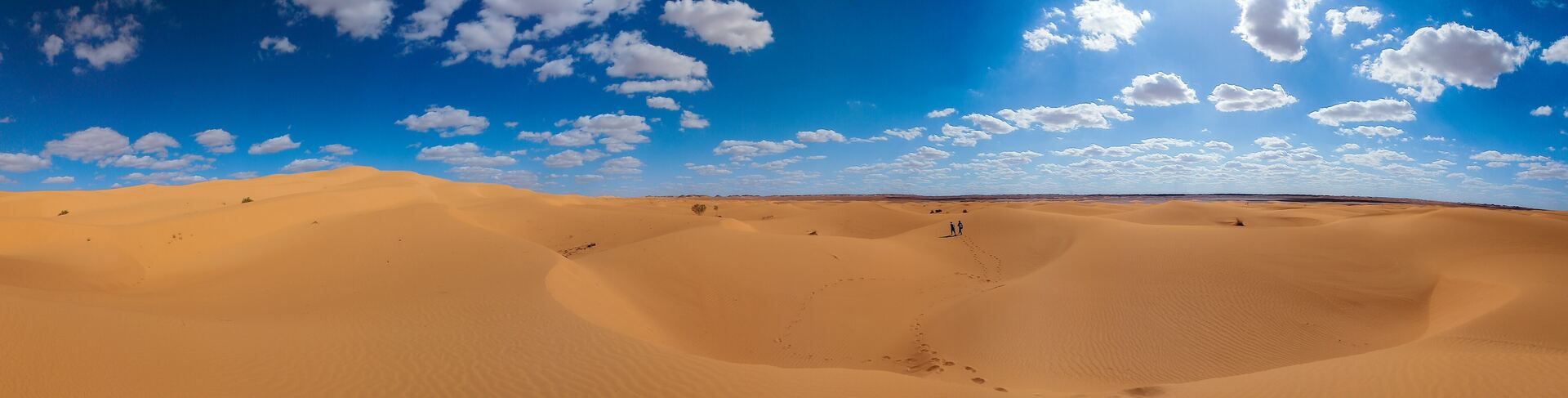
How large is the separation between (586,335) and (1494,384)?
10803mm

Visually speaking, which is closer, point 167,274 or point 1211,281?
point 167,274

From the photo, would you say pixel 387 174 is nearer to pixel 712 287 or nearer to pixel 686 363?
pixel 712 287

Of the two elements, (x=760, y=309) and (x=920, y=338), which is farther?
(x=760, y=309)

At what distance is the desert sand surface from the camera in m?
7.16

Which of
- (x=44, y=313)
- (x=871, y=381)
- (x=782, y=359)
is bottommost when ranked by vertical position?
(x=782, y=359)

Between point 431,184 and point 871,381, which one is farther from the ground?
point 431,184

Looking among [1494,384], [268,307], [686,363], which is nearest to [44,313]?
[268,307]

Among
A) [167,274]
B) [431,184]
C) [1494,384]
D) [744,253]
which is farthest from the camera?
[431,184]

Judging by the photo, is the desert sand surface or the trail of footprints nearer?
the desert sand surface

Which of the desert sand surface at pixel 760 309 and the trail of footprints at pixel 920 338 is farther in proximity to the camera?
the trail of footprints at pixel 920 338

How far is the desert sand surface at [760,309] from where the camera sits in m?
7.16

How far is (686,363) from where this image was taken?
7.50m

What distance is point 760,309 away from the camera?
47.8 ft

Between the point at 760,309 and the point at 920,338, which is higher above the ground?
the point at 760,309
